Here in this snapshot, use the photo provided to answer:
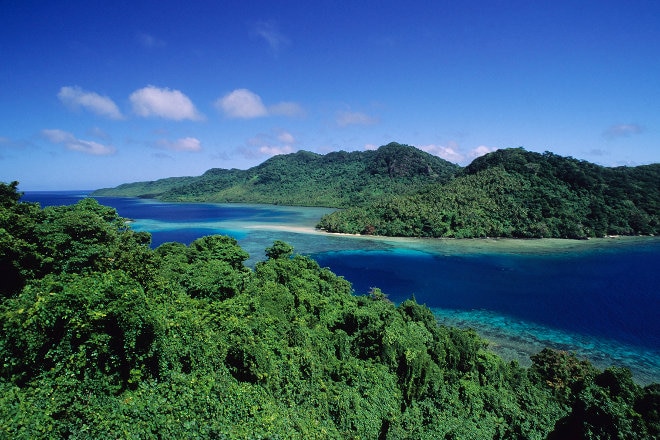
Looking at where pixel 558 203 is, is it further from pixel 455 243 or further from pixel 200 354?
pixel 200 354

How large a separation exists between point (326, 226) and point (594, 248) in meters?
69.0

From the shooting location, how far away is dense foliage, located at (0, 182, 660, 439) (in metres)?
8.61

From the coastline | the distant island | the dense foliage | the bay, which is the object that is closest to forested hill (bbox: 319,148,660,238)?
Result: the distant island

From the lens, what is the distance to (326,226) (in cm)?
10575

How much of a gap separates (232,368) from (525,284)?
54.0m

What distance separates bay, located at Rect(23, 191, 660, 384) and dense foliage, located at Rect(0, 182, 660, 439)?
11.9 m

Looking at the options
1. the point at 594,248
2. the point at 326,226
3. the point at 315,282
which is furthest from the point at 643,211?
the point at 315,282

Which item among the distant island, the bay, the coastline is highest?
the distant island

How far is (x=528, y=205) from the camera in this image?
98.4 meters

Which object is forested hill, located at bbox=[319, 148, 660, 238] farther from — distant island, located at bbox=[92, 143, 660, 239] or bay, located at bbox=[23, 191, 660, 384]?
bay, located at bbox=[23, 191, 660, 384]

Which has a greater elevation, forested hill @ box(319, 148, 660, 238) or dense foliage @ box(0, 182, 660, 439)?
forested hill @ box(319, 148, 660, 238)

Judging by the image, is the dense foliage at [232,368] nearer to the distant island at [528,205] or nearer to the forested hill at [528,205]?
the distant island at [528,205]

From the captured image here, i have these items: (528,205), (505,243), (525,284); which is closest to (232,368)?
(525,284)

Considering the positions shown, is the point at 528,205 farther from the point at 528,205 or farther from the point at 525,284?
the point at 525,284
